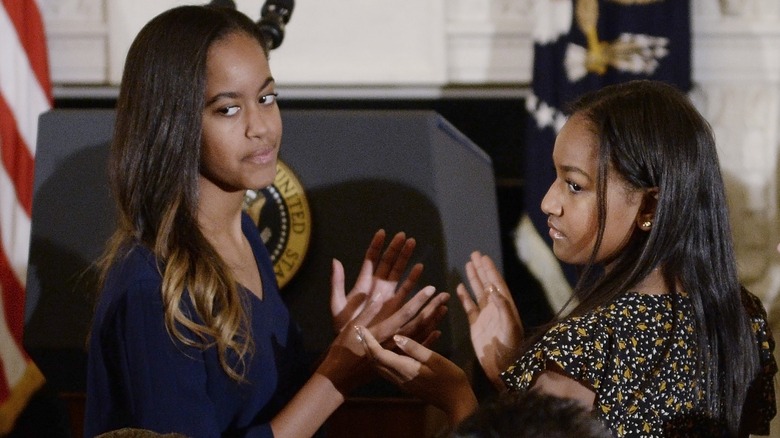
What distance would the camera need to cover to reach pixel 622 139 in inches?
59.9

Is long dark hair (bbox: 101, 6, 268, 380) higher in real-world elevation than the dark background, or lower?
higher

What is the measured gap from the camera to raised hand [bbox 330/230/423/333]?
1.92m

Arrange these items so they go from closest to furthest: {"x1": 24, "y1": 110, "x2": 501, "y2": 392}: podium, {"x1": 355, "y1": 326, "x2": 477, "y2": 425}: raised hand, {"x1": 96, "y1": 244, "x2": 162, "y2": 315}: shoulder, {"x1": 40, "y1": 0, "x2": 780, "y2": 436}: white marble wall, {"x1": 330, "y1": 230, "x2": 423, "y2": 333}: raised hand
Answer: {"x1": 96, "y1": 244, "x2": 162, "y2": 315}: shoulder < {"x1": 355, "y1": 326, "x2": 477, "y2": 425}: raised hand < {"x1": 330, "y1": 230, "x2": 423, "y2": 333}: raised hand < {"x1": 24, "y1": 110, "x2": 501, "y2": 392}: podium < {"x1": 40, "y1": 0, "x2": 780, "y2": 436}: white marble wall

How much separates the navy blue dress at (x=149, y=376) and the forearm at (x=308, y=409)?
0.03 meters

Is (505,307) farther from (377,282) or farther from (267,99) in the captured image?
(267,99)

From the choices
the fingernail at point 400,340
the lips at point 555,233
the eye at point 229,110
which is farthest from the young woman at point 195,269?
the lips at point 555,233

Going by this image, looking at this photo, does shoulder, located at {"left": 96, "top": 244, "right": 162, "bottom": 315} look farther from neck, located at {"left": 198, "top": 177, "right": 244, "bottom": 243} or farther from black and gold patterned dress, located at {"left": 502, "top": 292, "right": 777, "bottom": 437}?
black and gold patterned dress, located at {"left": 502, "top": 292, "right": 777, "bottom": 437}

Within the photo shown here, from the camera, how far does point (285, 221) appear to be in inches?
82.2

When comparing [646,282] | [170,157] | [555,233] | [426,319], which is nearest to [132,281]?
[170,157]

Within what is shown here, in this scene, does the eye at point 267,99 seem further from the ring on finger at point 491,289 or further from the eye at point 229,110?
the ring on finger at point 491,289

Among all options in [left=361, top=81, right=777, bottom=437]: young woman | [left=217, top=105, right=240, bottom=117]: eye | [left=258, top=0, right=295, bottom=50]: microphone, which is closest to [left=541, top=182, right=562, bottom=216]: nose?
[left=361, top=81, right=777, bottom=437]: young woman

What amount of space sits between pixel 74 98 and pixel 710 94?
7.04 ft

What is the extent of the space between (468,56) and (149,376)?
2.26 metres

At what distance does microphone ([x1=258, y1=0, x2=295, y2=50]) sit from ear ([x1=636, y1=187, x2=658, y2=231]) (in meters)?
0.93
